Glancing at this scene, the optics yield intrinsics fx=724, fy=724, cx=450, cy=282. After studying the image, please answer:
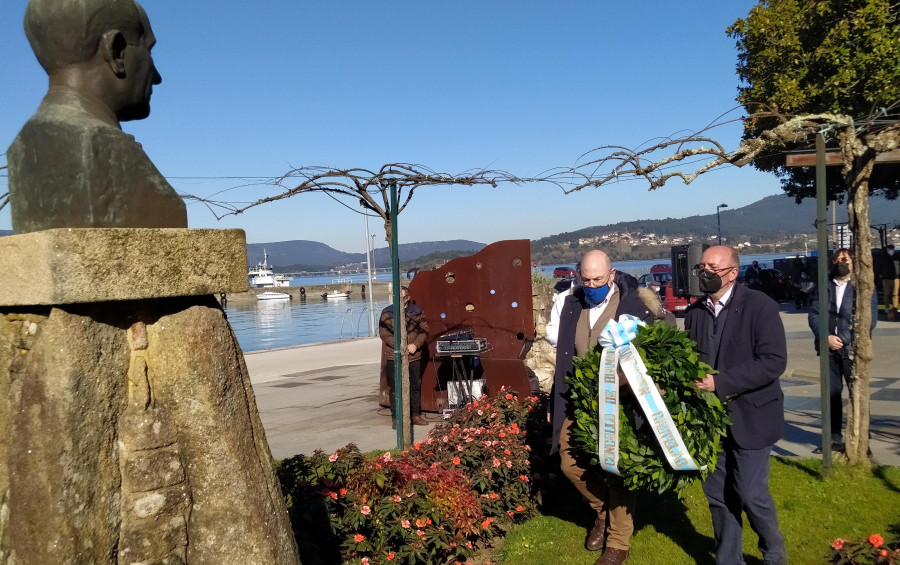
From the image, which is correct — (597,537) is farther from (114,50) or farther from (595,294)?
(114,50)

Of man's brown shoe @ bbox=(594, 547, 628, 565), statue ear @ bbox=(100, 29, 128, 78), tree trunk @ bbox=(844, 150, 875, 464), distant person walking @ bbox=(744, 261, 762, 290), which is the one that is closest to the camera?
statue ear @ bbox=(100, 29, 128, 78)

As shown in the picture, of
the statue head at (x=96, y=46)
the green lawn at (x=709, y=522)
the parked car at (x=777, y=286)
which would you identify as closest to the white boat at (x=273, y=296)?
the parked car at (x=777, y=286)

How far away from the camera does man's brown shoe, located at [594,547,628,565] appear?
4.70 m

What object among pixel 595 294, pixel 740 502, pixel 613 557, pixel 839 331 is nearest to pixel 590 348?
pixel 595 294

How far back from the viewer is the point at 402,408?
722cm

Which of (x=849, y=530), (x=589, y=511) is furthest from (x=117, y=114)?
(x=849, y=530)

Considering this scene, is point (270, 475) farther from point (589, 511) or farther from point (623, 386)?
point (589, 511)

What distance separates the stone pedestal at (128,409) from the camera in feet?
7.82

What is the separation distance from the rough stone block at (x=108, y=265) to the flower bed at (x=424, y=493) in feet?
6.08

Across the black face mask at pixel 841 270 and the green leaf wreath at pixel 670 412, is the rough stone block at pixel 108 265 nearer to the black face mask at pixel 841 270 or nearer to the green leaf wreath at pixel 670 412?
the green leaf wreath at pixel 670 412

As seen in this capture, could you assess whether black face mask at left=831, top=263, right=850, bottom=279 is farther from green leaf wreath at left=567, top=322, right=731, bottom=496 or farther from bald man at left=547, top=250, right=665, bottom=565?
green leaf wreath at left=567, top=322, right=731, bottom=496

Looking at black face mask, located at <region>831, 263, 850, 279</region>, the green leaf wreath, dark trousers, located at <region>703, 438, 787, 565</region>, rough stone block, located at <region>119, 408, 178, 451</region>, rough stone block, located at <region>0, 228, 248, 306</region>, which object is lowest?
dark trousers, located at <region>703, 438, 787, 565</region>

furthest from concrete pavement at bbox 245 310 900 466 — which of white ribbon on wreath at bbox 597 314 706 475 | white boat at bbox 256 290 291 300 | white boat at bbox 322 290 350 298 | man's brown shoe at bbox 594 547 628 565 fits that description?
white boat at bbox 322 290 350 298

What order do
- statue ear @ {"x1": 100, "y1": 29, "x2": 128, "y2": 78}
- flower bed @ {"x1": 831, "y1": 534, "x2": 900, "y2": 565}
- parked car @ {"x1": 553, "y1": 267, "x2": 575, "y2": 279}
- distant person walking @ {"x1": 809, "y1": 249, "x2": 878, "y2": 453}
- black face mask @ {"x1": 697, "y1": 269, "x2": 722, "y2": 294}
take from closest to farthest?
statue ear @ {"x1": 100, "y1": 29, "x2": 128, "y2": 78} < flower bed @ {"x1": 831, "y1": 534, "x2": 900, "y2": 565} < black face mask @ {"x1": 697, "y1": 269, "x2": 722, "y2": 294} < distant person walking @ {"x1": 809, "y1": 249, "x2": 878, "y2": 453} < parked car @ {"x1": 553, "y1": 267, "x2": 575, "y2": 279}
